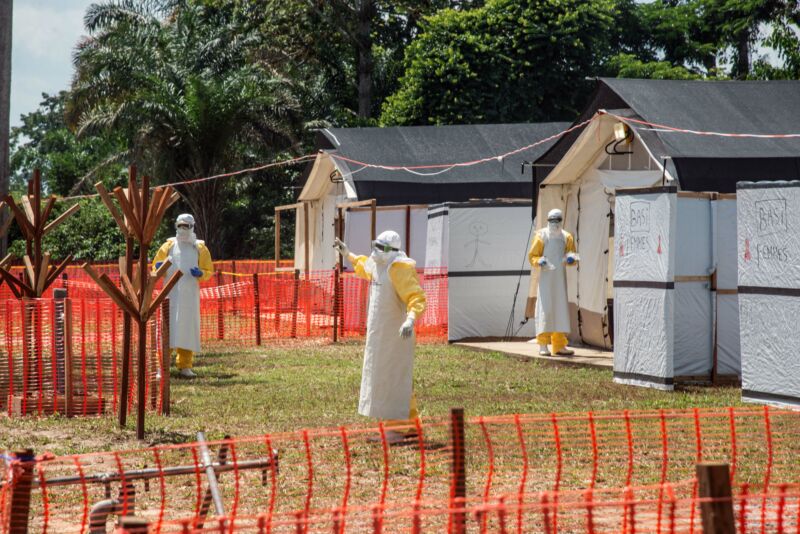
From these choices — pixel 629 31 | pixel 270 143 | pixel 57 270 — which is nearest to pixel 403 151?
pixel 270 143

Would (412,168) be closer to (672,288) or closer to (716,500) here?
(672,288)

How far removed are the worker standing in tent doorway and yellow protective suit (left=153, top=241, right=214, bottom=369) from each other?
440cm

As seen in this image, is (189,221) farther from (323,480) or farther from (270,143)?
(270,143)

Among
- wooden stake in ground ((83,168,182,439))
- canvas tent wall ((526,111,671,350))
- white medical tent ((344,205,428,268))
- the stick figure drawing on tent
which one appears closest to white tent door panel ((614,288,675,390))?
canvas tent wall ((526,111,671,350))

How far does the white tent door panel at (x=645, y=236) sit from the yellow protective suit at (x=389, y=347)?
3659 mm

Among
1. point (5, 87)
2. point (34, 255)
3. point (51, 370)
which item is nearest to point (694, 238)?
point (51, 370)

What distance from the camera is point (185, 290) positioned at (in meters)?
14.6

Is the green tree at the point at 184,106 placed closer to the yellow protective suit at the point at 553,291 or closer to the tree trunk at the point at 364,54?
the tree trunk at the point at 364,54

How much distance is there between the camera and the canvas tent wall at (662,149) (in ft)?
49.1

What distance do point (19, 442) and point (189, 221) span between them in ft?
17.1

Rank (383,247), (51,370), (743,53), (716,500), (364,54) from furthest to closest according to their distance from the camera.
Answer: (743,53) < (364,54) < (51,370) < (383,247) < (716,500)

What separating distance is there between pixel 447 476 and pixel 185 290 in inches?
280

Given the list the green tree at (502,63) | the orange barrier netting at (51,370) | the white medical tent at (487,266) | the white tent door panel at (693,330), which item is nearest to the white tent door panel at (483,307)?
the white medical tent at (487,266)

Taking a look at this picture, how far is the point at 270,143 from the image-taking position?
109 feet
